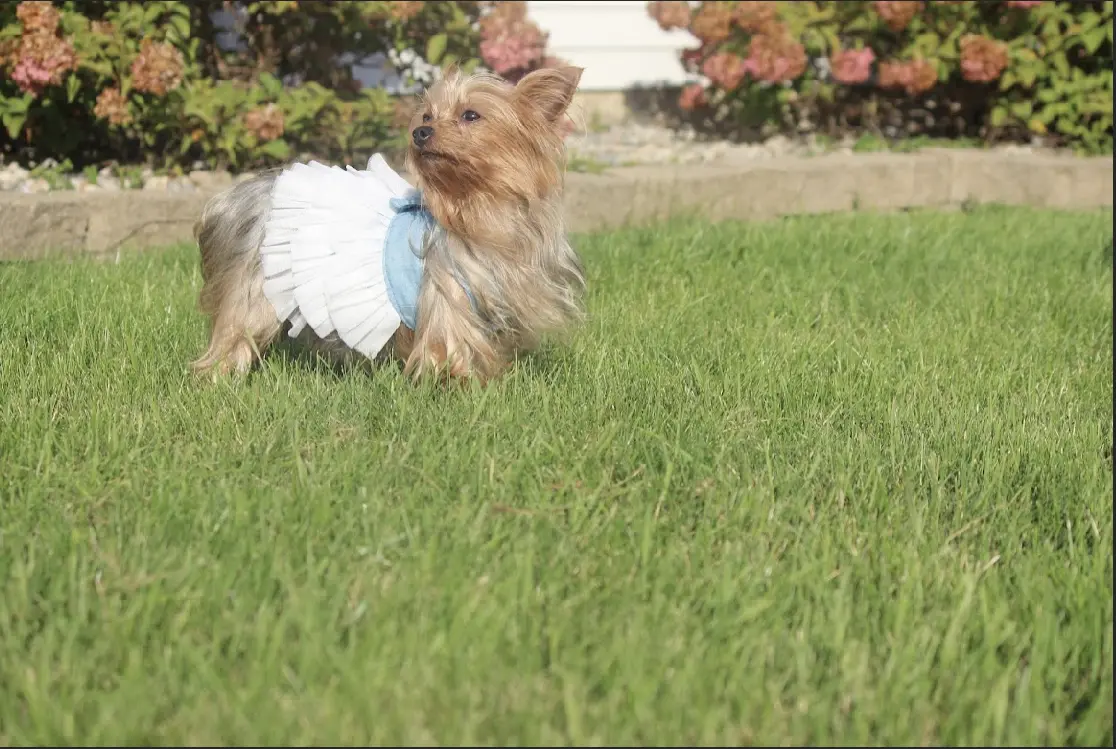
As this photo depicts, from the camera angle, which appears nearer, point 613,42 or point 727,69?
point 727,69

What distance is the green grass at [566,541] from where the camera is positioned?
6.92 ft

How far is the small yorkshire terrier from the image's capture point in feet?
12.0

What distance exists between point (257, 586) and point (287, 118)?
4539 mm

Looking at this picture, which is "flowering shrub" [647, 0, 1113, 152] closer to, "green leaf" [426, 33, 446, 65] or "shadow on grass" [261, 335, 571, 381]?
"green leaf" [426, 33, 446, 65]

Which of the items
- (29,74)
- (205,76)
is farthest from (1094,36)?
(29,74)

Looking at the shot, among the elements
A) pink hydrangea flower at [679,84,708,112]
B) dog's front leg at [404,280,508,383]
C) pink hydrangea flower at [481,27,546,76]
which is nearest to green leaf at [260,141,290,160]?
pink hydrangea flower at [481,27,546,76]

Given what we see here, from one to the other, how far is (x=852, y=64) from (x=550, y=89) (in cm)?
495

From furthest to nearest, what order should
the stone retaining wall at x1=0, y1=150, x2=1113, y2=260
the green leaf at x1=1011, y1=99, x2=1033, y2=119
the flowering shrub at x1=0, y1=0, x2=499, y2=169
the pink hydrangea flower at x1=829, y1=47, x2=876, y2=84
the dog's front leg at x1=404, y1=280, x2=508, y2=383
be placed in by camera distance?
1. the green leaf at x1=1011, y1=99, x2=1033, y2=119
2. the pink hydrangea flower at x1=829, y1=47, x2=876, y2=84
3. the flowering shrub at x1=0, y1=0, x2=499, y2=169
4. the stone retaining wall at x1=0, y1=150, x2=1113, y2=260
5. the dog's front leg at x1=404, y1=280, x2=508, y2=383

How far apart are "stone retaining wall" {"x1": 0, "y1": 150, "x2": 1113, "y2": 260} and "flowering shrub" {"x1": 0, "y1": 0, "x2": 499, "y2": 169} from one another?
1.72 feet

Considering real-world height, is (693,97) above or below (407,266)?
below

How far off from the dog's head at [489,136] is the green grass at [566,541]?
581mm

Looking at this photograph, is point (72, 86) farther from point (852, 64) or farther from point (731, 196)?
point (852, 64)

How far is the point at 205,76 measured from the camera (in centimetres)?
692

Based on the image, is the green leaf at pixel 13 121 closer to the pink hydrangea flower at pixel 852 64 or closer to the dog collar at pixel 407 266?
the dog collar at pixel 407 266
